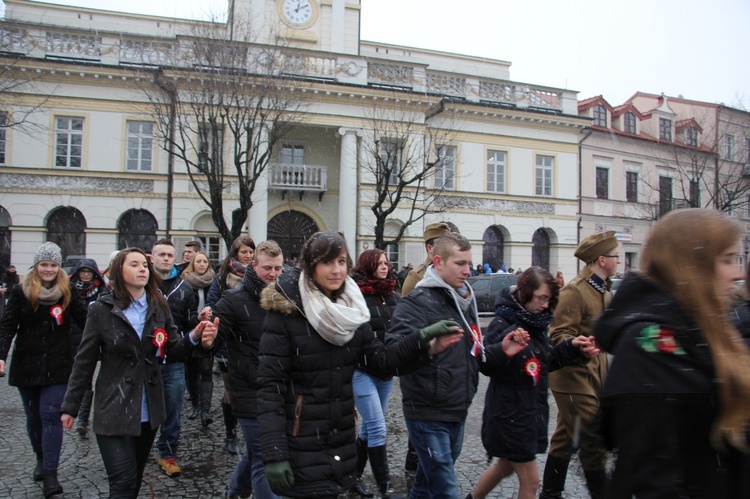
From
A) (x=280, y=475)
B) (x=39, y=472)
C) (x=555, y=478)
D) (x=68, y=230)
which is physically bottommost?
(x=39, y=472)

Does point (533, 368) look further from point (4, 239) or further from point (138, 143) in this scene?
point (4, 239)

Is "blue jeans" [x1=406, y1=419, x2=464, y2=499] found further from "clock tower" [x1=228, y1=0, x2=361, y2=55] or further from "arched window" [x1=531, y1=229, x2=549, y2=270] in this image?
"arched window" [x1=531, y1=229, x2=549, y2=270]

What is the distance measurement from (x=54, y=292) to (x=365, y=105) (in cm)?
2054

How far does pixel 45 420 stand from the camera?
4500 mm

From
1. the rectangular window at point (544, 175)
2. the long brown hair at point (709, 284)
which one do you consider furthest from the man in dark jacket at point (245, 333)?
the rectangular window at point (544, 175)

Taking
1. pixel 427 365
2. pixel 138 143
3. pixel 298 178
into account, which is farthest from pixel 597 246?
pixel 138 143

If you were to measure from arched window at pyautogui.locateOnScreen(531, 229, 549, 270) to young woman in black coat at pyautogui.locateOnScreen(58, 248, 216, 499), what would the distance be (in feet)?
86.4

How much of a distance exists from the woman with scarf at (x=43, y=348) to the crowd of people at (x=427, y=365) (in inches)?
0.6

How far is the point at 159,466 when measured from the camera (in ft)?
17.2

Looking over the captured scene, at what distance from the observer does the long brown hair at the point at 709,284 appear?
151cm

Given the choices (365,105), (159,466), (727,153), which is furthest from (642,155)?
(159,466)

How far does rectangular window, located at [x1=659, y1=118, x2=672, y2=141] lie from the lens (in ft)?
110

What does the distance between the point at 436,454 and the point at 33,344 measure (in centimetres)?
352

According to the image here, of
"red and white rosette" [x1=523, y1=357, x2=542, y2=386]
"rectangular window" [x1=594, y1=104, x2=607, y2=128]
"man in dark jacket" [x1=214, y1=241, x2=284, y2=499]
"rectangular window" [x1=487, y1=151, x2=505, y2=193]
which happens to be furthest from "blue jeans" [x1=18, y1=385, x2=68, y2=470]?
"rectangular window" [x1=594, y1=104, x2=607, y2=128]
